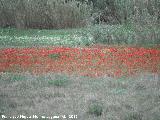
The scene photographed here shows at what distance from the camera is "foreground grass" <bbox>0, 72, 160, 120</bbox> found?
6.96 meters

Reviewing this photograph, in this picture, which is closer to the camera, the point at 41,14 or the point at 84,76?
the point at 84,76

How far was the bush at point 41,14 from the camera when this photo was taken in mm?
21641

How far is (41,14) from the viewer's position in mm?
21969

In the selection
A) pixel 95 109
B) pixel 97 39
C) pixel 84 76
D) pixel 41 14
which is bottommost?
pixel 97 39

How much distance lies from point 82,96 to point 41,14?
14.4m

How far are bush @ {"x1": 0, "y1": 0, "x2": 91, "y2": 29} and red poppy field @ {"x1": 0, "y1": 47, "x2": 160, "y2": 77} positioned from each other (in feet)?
28.5

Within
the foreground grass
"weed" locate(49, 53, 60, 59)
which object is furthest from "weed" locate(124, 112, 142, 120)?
"weed" locate(49, 53, 60, 59)

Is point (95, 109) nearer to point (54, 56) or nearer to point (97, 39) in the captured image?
point (54, 56)

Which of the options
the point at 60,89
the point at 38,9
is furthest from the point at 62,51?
the point at 38,9

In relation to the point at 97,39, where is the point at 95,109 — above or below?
above

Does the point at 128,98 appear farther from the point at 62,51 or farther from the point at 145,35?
the point at 145,35

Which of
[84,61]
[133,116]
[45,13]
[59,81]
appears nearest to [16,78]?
[59,81]

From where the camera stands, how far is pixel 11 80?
371 inches

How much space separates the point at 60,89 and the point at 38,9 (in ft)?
44.7
